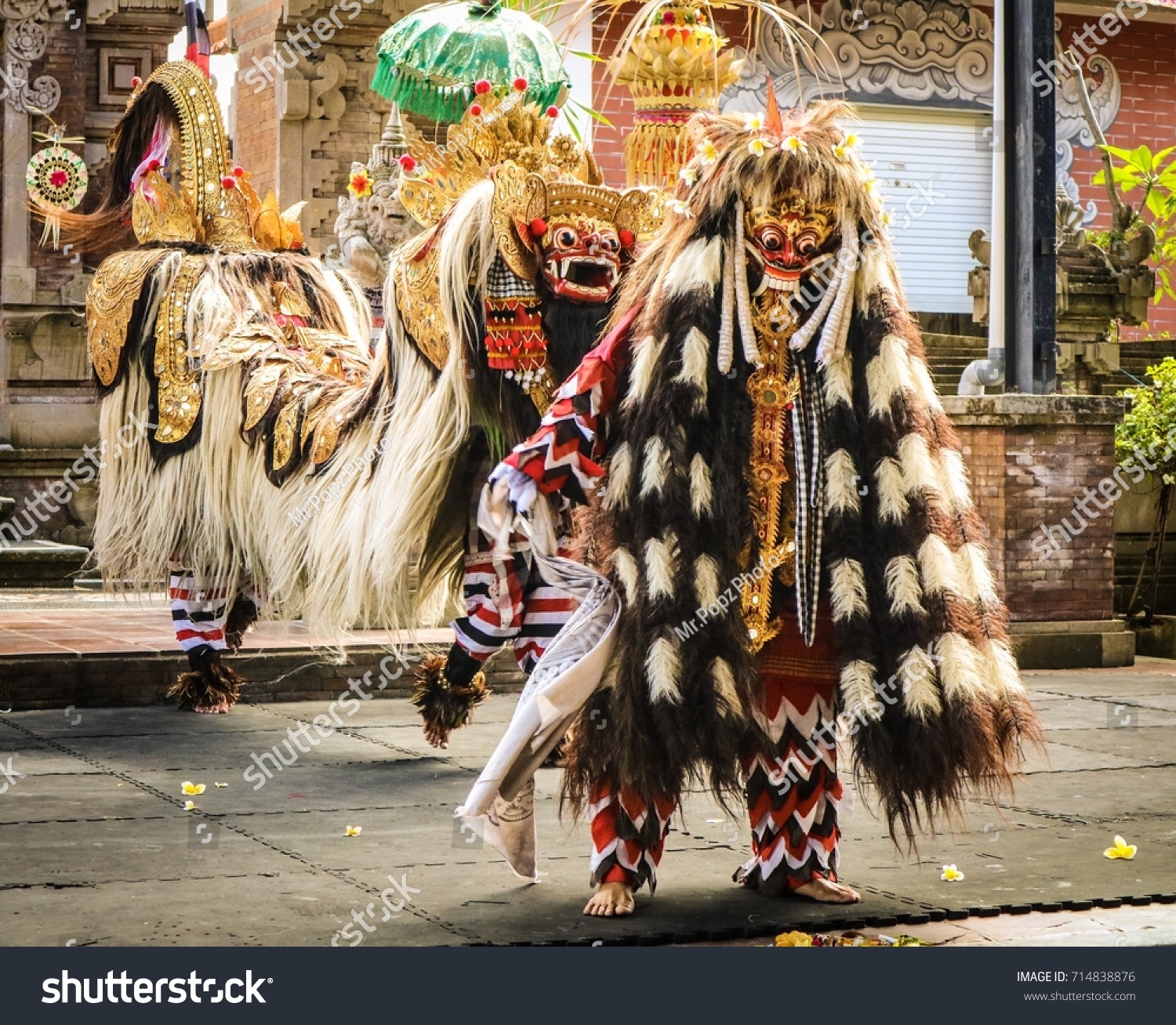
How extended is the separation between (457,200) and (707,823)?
7.23ft

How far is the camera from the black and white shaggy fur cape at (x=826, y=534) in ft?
14.1

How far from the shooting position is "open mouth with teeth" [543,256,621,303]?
580cm

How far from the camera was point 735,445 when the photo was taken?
4457 millimetres

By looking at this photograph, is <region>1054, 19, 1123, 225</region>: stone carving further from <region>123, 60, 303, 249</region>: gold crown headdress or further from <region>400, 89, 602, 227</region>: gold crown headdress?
<region>400, 89, 602, 227</region>: gold crown headdress

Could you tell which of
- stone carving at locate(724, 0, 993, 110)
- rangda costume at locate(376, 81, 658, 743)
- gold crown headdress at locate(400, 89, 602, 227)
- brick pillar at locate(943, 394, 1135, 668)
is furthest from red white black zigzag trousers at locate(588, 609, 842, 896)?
stone carving at locate(724, 0, 993, 110)

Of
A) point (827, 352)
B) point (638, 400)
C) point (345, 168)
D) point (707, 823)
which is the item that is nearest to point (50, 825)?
point (707, 823)

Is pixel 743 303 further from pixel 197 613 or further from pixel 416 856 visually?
pixel 197 613

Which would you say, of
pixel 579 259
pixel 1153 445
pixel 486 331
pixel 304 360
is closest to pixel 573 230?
pixel 579 259

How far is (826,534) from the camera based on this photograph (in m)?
4.48

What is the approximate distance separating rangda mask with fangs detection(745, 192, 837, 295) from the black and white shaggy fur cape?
34mm

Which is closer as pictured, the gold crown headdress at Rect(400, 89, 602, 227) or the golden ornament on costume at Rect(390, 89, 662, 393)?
the golden ornament on costume at Rect(390, 89, 662, 393)

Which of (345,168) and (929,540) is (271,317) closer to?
(929,540)

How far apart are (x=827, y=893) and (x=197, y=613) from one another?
375cm

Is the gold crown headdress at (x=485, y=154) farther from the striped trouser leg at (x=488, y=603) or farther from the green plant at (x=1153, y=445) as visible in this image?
the green plant at (x=1153, y=445)
